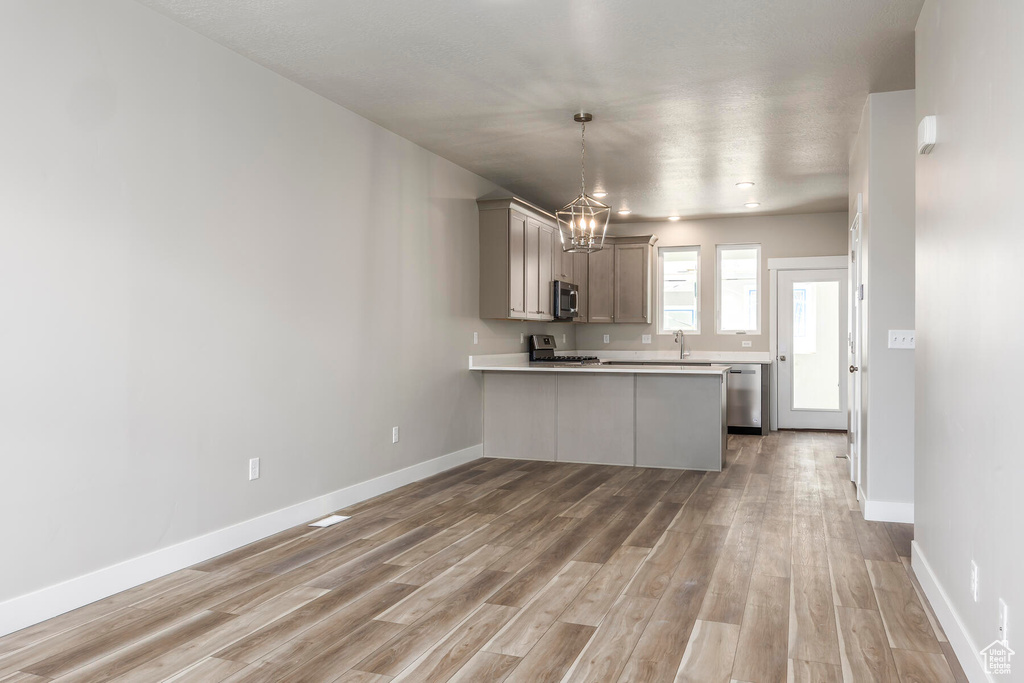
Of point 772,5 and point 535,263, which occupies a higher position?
point 772,5

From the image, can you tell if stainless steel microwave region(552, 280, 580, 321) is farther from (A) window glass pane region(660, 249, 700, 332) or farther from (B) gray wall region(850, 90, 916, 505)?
(B) gray wall region(850, 90, 916, 505)

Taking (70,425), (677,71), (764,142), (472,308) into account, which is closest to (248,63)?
(70,425)

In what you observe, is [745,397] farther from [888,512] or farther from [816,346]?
[888,512]

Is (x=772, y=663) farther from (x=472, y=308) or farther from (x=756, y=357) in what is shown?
(x=756, y=357)

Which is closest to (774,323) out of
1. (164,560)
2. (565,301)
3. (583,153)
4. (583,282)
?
(583,282)

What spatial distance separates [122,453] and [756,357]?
7201mm

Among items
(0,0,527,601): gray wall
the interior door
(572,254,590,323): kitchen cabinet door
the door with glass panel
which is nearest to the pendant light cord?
(0,0,527,601): gray wall

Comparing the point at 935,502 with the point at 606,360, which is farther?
the point at 606,360

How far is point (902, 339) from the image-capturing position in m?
4.11

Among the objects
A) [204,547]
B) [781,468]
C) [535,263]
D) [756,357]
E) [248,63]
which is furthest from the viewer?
[756,357]

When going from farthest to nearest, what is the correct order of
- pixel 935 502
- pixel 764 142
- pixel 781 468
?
pixel 781 468, pixel 764 142, pixel 935 502

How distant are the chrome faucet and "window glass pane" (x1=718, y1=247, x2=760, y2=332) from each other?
1.58 feet

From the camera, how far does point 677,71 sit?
3932 millimetres

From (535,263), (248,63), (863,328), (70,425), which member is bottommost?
(70,425)
